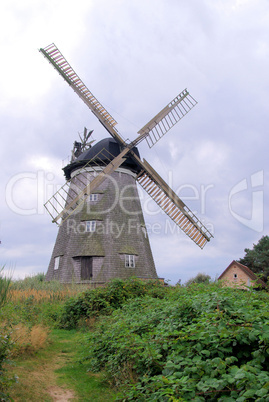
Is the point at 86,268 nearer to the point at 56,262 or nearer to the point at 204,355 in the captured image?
the point at 56,262

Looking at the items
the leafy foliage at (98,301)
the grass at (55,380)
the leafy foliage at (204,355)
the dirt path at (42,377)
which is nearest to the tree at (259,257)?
the leafy foliage at (98,301)

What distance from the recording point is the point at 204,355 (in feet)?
12.0

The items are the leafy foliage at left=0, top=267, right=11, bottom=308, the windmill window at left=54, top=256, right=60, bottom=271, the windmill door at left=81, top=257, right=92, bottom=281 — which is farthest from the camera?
the windmill window at left=54, top=256, right=60, bottom=271

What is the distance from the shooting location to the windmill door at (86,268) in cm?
1633

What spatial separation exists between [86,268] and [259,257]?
2457cm

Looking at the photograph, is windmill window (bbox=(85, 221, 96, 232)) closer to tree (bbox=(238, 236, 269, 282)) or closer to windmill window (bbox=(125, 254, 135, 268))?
windmill window (bbox=(125, 254, 135, 268))

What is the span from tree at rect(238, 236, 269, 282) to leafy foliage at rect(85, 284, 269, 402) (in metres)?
32.0

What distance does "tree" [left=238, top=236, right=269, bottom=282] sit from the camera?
34.7 metres

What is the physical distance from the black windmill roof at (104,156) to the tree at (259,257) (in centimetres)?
2197

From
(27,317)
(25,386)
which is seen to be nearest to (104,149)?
(27,317)

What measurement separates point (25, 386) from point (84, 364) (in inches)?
70.9

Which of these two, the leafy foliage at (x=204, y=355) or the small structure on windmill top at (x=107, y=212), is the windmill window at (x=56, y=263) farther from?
the leafy foliage at (x=204, y=355)

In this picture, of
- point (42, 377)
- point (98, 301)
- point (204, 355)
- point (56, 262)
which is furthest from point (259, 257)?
point (204, 355)

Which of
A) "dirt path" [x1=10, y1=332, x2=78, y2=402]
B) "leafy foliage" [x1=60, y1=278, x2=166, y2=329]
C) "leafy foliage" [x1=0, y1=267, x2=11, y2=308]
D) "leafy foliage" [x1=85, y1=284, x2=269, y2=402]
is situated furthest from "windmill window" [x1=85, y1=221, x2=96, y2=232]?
"leafy foliage" [x1=85, y1=284, x2=269, y2=402]
